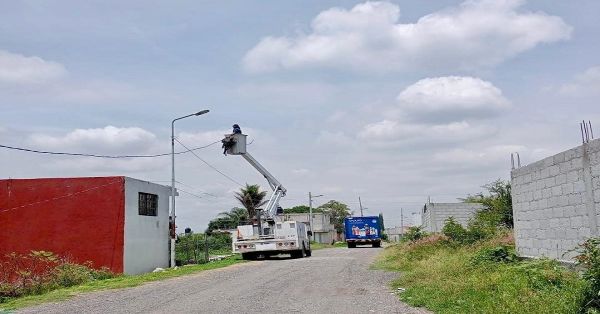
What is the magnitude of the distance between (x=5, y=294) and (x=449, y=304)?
13.8m

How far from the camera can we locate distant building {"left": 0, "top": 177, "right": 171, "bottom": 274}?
2517cm

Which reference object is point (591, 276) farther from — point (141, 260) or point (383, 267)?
point (141, 260)

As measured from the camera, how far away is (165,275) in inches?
845

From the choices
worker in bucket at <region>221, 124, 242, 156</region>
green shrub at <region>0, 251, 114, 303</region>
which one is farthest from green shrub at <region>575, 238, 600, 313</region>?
worker in bucket at <region>221, 124, 242, 156</region>

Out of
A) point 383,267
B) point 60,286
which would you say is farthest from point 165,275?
point 383,267

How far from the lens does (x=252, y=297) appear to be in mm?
13516

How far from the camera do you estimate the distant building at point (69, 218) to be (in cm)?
2517

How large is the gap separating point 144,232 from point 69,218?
13.4 ft

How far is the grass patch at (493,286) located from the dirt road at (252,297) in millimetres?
644

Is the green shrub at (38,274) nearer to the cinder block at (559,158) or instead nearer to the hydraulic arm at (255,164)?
the hydraulic arm at (255,164)

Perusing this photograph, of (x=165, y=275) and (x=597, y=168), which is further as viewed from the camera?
(x=165, y=275)

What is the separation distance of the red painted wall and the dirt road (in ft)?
24.0

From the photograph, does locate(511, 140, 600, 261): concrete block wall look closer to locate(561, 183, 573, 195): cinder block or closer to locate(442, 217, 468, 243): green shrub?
locate(561, 183, 573, 195): cinder block

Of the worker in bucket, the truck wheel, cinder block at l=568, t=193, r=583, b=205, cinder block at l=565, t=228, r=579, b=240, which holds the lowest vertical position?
the truck wheel
